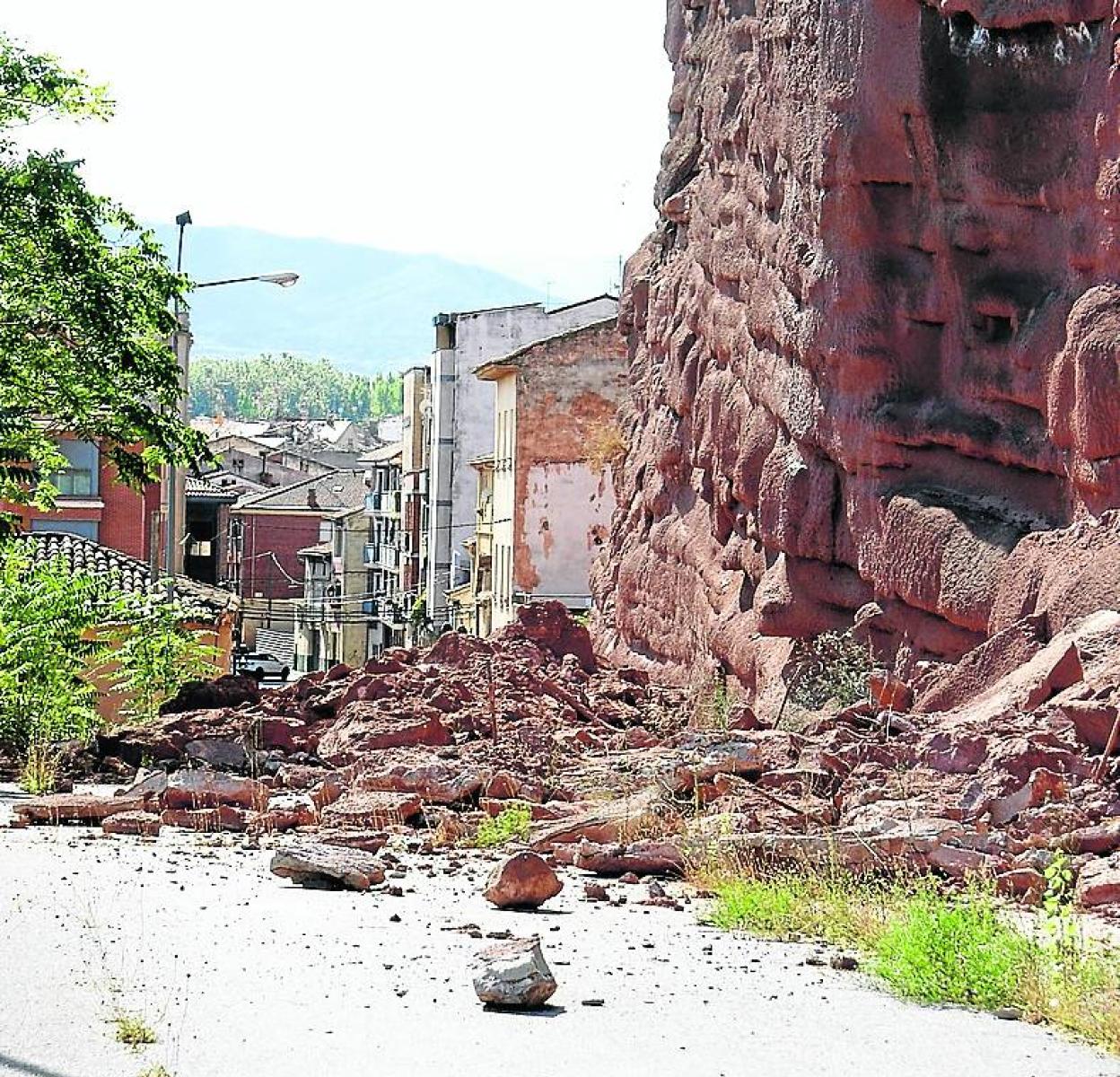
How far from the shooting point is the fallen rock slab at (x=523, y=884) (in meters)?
10.3

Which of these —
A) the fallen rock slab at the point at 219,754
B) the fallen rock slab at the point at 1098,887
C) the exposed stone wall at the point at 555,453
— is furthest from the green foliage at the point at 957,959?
the exposed stone wall at the point at 555,453

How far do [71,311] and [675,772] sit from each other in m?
10.8

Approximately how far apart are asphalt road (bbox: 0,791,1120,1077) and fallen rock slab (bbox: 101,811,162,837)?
2257 mm

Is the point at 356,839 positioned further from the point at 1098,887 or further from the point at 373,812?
the point at 1098,887

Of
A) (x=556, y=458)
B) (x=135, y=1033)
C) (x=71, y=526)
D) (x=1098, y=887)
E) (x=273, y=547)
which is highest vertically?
(x=556, y=458)

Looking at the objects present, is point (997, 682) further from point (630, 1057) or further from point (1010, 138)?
point (630, 1057)

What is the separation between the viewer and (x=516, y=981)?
25.7ft

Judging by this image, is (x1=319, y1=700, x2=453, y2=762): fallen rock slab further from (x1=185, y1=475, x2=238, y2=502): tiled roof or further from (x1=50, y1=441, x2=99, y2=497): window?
(x1=185, y1=475, x2=238, y2=502): tiled roof

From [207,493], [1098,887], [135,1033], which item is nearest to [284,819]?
[1098,887]

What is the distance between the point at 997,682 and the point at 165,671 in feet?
45.8

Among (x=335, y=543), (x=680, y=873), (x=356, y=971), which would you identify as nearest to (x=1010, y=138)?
(x=680, y=873)

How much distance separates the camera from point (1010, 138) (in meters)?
16.1

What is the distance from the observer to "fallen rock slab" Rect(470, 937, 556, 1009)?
7.82 m

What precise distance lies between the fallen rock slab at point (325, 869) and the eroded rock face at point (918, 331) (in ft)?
18.8
